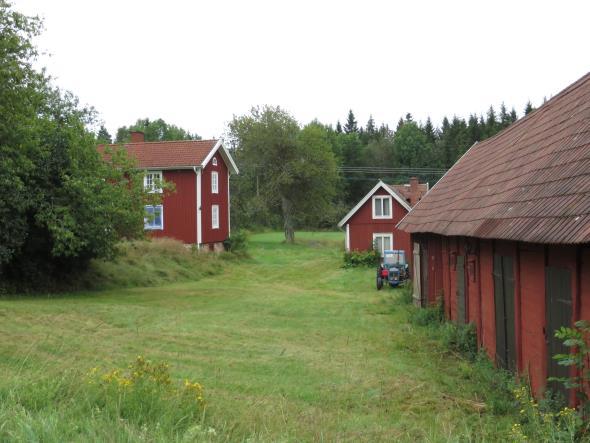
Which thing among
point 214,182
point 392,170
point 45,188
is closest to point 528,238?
point 45,188

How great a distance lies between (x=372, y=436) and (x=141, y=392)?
2.30m

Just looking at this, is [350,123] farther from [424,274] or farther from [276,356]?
[276,356]

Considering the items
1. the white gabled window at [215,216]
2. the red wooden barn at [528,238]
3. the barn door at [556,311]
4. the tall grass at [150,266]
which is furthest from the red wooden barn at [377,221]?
the barn door at [556,311]

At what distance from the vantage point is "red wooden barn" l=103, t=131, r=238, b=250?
37.0m

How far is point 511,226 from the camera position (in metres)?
7.80

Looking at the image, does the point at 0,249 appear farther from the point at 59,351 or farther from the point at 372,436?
the point at 372,436

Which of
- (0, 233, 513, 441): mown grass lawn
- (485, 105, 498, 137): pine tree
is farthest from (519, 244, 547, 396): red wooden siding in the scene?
(485, 105, 498, 137): pine tree

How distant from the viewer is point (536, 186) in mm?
8273

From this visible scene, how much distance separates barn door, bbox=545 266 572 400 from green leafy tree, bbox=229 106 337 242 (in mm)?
51936

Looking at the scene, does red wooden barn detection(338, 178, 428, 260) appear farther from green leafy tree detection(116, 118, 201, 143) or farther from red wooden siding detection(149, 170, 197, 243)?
green leafy tree detection(116, 118, 201, 143)

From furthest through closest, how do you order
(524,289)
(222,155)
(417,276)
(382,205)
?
1. (222,155)
2. (382,205)
3. (417,276)
4. (524,289)

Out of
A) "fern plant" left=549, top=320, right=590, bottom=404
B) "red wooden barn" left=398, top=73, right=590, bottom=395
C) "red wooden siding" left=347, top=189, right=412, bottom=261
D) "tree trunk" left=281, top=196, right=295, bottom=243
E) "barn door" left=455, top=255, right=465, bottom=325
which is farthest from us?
"tree trunk" left=281, top=196, right=295, bottom=243

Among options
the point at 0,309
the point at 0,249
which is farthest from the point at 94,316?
the point at 0,249

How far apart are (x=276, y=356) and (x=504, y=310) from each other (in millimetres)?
4099
